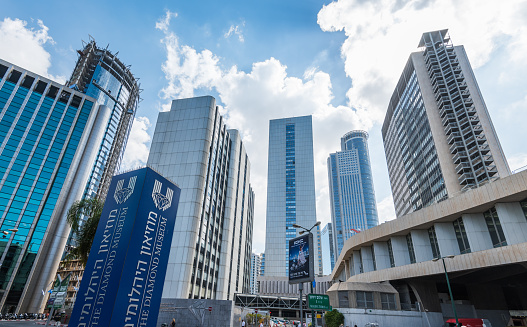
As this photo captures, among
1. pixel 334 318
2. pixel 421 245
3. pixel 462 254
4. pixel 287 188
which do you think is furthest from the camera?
pixel 287 188

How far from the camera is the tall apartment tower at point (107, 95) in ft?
347

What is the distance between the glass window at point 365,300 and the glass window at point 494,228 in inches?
586

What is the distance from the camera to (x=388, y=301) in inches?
1364

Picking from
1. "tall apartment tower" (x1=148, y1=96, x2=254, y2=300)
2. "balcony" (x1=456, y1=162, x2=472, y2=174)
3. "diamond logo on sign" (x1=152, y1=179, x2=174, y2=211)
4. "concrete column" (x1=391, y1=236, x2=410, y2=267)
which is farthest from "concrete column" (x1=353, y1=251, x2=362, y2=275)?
"balcony" (x1=456, y1=162, x2=472, y2=174)

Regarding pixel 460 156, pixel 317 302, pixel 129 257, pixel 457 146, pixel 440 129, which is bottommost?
pixel 317 302

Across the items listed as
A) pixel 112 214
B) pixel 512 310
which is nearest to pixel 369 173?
pixel 512 310

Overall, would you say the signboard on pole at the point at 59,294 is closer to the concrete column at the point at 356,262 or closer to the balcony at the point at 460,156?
the concrete column at the point at 356,262

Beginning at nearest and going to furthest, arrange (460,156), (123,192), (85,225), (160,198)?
(123,192) < (160,198) < (85,225) < (460,156)

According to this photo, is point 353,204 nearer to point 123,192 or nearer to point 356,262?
point 356,262

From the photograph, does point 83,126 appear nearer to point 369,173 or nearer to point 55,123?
point 55,123

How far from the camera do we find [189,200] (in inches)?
1842

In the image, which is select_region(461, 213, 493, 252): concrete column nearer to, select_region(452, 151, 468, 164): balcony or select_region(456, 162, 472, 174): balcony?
select_region(456, 162, 472, 174): balcony

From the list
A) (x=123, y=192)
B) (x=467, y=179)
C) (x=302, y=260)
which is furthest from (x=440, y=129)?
(x=123, y=192)

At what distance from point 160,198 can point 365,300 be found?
2909 centimetres
